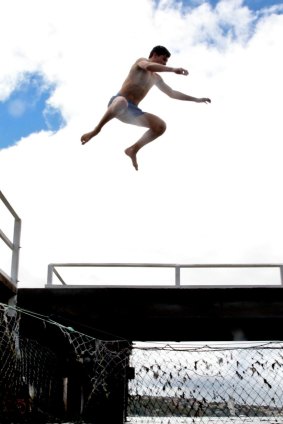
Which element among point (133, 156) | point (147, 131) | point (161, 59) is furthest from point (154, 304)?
point (161, 59)

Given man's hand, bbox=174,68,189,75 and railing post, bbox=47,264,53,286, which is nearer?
man's hand, bbox=174,68,189,75

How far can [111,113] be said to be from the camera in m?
5.96

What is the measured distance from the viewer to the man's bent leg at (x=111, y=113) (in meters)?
5.95

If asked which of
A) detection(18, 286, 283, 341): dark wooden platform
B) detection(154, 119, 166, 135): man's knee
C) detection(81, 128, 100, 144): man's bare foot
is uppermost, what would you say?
detection(154, 119, 166, 135): man's knee

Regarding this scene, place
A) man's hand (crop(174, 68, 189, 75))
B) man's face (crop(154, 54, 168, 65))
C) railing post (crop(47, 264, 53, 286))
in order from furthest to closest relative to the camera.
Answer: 1. railing post (crop(47, 264, 53, 286))
2. man's face (crop(154, 54, 168, 65))
3. man's hand (crop(174, 68, 189, 75))

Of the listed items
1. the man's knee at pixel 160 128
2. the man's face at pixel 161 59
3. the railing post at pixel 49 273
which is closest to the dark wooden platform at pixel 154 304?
the railing post at pixel 49 273

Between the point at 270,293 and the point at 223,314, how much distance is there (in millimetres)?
1024

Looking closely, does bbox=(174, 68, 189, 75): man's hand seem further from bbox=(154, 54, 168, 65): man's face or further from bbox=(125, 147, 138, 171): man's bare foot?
bbox=(125, 147, 138, 171): man's bare foot

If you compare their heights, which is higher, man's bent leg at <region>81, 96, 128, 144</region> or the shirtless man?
the shirtless man

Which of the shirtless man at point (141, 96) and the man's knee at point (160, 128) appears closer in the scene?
the shirtless man at point (141, 96)

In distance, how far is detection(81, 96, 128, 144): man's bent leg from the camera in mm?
5949

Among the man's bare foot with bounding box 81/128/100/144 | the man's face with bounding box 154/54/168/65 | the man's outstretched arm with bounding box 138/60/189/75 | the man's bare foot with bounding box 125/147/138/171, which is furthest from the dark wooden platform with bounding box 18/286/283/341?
the man's outstretched arm with bounding box 138/60/189/75

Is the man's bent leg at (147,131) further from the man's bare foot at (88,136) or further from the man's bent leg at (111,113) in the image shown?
the man's bare foot at (88,136)

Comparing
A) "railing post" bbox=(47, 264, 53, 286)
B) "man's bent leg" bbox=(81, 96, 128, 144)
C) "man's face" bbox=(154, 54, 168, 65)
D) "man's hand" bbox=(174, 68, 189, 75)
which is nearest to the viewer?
"man's hand" bbox=(174, 68, 189, 75)
